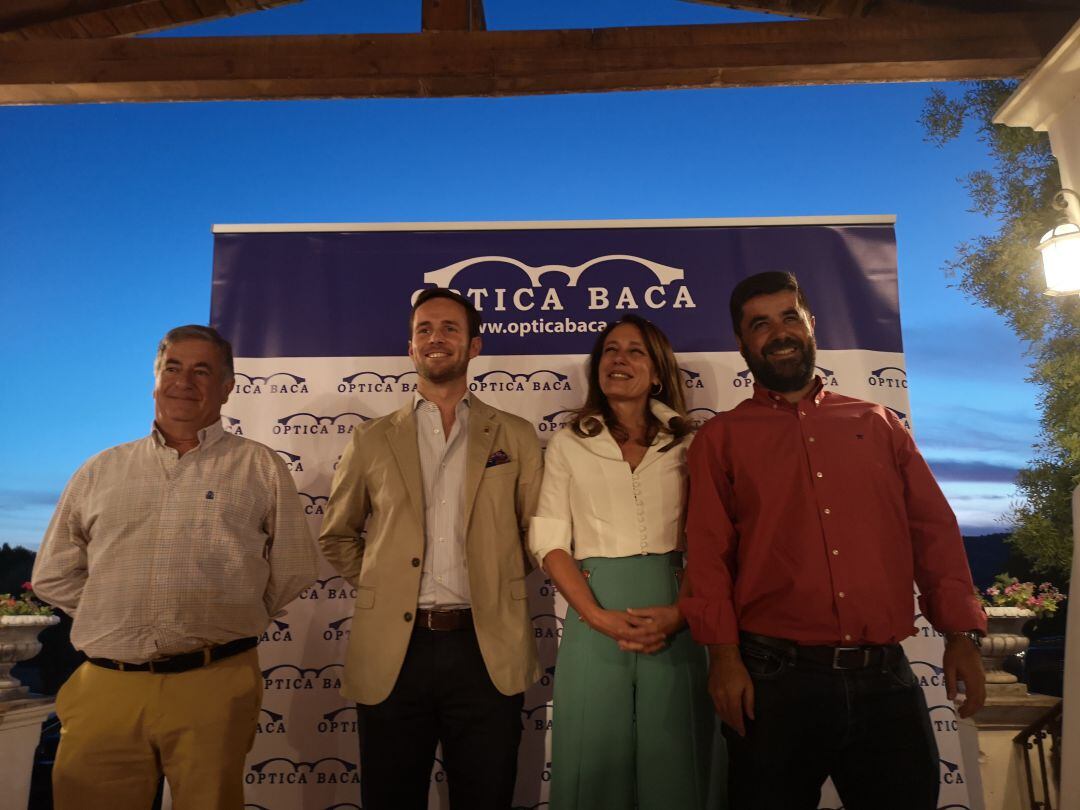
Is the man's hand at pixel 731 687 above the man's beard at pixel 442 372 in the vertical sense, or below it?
→ below

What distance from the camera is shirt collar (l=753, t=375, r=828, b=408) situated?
2.00 meters

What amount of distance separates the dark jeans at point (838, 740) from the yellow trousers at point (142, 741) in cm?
144

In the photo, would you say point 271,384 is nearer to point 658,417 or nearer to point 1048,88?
point 658,417

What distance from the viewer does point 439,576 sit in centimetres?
219

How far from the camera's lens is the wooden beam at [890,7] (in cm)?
295

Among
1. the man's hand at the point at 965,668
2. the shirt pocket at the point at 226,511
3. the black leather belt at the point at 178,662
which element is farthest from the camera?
the shirt pocket at the point at 226,511

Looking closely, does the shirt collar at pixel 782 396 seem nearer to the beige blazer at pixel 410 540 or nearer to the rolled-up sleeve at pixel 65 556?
the beige blazer at pixel 410 540

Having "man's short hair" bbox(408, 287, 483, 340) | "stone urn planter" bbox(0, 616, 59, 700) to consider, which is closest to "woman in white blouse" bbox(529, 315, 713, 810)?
"man's short hair" bbox(408, 287, 483, 340)

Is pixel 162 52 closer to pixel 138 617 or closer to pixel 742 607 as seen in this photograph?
pixel 138 617

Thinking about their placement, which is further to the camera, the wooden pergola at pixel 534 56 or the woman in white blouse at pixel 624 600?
the wooden pergola at pixel 534 56

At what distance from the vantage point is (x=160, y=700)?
6.58 feet

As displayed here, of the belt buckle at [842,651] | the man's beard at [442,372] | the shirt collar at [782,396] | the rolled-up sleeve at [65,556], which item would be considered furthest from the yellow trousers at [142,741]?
the shirt collar at [782,396]

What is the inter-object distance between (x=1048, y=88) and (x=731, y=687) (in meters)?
2.76

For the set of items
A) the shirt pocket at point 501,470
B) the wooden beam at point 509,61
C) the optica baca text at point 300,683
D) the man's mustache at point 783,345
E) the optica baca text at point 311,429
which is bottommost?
the optica baca text at point 300,683
